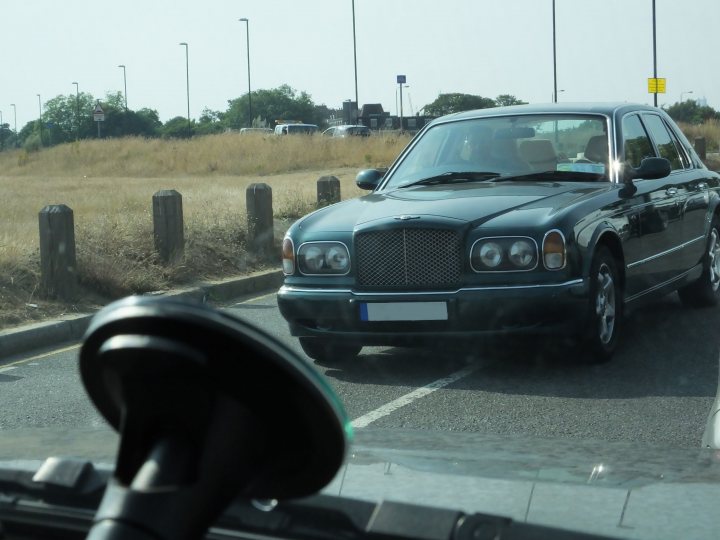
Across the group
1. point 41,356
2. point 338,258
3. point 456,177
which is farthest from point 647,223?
point 41,356

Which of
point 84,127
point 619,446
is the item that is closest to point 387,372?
point 619,446

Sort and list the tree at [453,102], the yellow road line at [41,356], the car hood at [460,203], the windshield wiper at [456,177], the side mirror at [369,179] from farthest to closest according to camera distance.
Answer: the tree at [453,102] → the side mirror at [369,179] → the yellow road line at [41,356] → the windshield wiper at [456,177] → the car hood at [460,203]

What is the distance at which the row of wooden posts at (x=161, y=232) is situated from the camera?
9820 mm

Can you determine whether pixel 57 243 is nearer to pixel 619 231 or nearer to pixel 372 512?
pixel 619 231

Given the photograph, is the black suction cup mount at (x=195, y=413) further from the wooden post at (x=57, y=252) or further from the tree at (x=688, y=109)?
the tree at (x=688, y=109)

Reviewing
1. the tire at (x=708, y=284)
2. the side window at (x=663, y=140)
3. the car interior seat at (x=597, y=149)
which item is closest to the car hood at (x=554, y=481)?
the car interior seat at (x=597, y=149)

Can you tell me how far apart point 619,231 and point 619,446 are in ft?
15.3

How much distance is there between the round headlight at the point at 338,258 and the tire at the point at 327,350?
53 cm

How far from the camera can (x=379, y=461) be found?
7.22 feet

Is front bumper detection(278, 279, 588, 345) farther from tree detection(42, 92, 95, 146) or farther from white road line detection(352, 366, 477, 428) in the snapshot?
tree detection(42, 92, 95, 146)

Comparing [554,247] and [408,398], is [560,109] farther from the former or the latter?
[408,398]

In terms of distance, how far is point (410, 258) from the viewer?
260 inches

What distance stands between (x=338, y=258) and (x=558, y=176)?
1642mm

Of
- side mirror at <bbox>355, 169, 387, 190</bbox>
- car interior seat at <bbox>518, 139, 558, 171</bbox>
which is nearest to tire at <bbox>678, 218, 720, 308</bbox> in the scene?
car interior seat at <bbox>518, 139, 558, 171</bbox>
